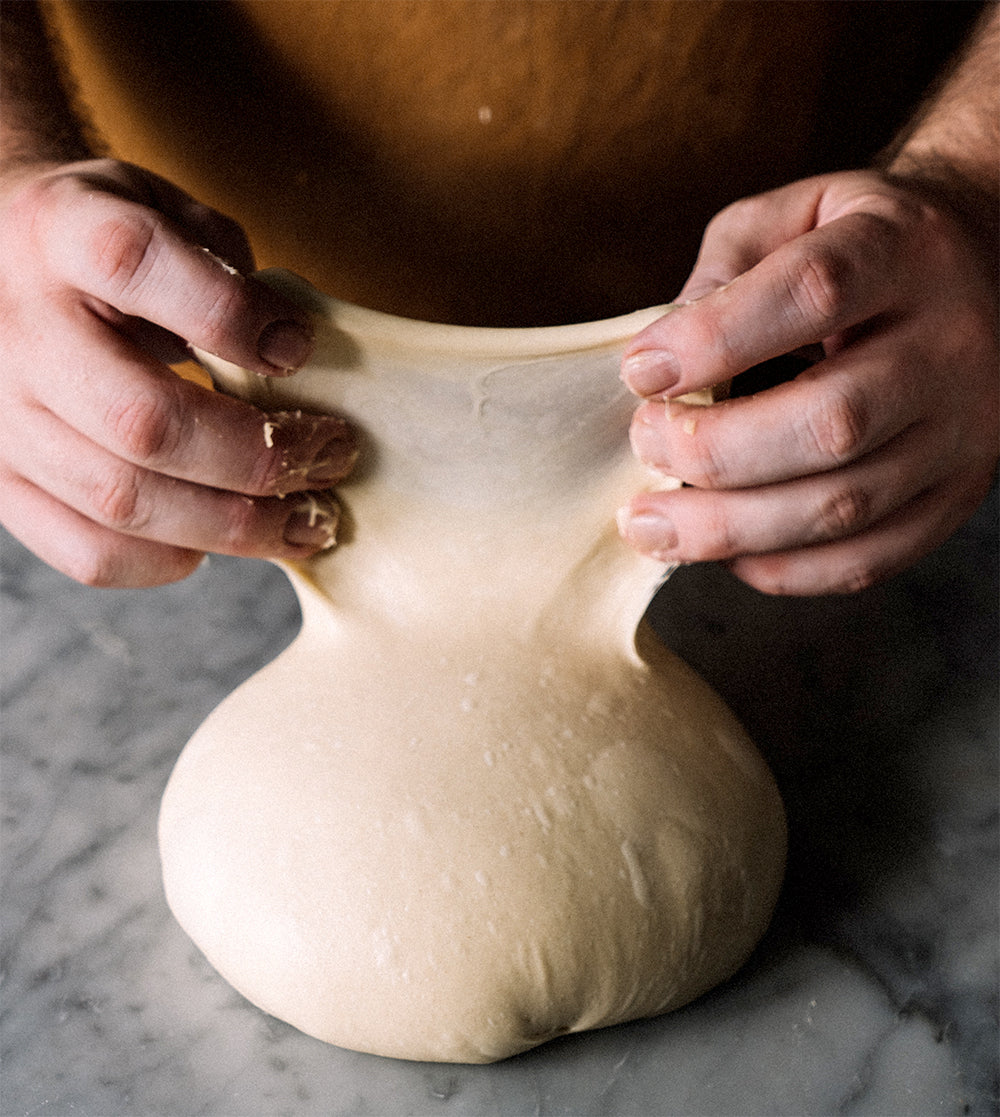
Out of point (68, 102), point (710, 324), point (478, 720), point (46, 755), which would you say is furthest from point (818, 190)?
point (46, 755)

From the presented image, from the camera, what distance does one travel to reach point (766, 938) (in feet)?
Answer: 3.10

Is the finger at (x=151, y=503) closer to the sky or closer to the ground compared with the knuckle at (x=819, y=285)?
closer to the ground

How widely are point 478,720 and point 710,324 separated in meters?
0.35

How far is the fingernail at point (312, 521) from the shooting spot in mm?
858

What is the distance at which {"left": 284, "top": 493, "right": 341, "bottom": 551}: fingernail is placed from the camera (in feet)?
2.81

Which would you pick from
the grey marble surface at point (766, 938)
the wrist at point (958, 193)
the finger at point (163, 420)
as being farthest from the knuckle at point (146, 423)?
the wrist at point (958, 193)

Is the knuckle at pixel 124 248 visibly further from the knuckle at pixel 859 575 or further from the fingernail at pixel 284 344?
the knuckle at pixel 859 575

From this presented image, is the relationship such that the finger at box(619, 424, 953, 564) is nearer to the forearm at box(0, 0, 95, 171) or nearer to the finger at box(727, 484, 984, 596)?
the finger at box(727, 484, 984, 596)

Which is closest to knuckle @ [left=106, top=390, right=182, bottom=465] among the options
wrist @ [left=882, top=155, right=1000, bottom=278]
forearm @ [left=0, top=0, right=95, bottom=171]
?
forearm @ [left=0, top=0, right=95, bottom=171]

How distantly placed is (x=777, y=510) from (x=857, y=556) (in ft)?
0.48

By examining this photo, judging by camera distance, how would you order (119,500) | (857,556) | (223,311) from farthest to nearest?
(857,556)
(119,500)
(223,311)

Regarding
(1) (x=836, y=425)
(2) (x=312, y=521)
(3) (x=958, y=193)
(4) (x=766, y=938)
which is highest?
(3) (x=958, y=193)

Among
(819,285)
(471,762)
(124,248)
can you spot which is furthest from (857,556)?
(124,248)

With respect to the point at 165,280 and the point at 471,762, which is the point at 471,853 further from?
the point at 165,280
